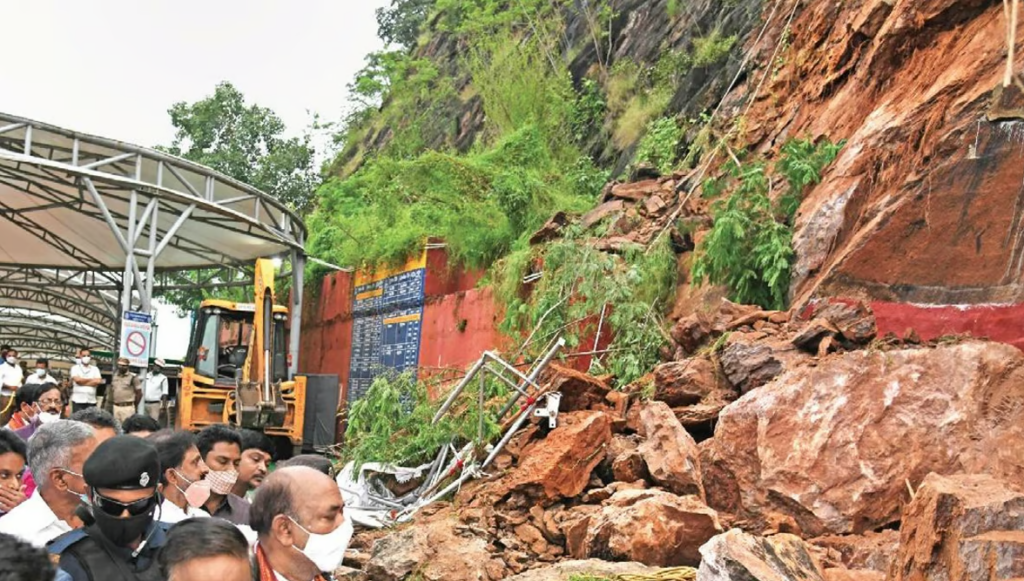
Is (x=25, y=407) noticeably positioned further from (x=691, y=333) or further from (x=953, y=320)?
(x=953, y=320)

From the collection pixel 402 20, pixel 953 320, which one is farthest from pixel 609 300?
pixel 402 20

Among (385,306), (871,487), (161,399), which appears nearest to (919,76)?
(871,487)

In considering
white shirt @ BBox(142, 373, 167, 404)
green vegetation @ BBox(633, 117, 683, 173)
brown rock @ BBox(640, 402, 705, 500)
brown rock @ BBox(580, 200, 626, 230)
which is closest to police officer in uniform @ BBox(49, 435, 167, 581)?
brown rock @ BBox(640, 402, 705, 500)

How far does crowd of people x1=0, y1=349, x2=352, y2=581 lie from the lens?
3.07 metres

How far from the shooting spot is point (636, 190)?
1388 cm

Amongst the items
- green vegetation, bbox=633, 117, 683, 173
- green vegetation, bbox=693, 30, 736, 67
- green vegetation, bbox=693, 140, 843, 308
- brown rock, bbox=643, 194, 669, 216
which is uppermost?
green vegetation, bbox=693, 30, 736, 67

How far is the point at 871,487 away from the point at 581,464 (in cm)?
240

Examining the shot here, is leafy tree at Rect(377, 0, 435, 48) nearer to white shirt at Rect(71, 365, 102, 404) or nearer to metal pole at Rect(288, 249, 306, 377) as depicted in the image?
metal pole at Rect(288, 249, 306, 377)

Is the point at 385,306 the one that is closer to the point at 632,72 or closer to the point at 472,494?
the point at 632,72

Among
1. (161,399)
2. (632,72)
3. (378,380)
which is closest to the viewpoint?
(378,380)

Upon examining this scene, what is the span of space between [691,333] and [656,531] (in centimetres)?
311

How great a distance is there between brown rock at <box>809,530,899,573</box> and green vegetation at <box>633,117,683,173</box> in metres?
8.84

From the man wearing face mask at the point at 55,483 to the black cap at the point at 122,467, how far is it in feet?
1.51

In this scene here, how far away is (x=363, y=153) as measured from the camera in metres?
33.6
